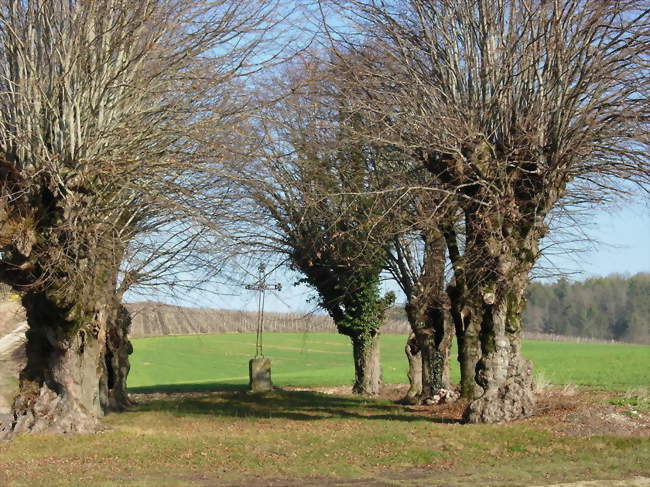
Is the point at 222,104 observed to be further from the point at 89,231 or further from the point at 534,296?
the point at 534,296

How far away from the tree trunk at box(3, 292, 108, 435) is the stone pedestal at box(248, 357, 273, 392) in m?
10.5

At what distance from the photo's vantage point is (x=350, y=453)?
1251 centimetres

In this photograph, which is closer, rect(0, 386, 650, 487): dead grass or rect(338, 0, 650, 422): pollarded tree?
rect(0, 386, 650, 487): dead grass

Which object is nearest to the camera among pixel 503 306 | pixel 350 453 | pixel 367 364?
pixel 350 453

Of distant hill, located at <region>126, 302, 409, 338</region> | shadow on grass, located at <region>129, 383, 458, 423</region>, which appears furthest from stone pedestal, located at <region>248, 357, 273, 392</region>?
distant hill, located at <region>126, 302, 409, 338</region>

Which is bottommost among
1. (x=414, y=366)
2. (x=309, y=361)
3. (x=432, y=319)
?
(x=309, y=361)

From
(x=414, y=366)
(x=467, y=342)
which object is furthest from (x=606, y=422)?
(x=414, y=366)

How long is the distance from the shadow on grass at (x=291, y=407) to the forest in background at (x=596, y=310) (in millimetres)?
69986

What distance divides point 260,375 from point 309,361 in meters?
34.0

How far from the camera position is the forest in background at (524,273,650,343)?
9162 cm

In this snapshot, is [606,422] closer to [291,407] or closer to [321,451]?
[321,451]

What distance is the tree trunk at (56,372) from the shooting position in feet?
50.3

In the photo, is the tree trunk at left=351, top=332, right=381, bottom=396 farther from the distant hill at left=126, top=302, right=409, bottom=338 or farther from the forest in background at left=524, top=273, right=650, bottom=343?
the forest in background at left=524, top=273, right=650, bottom=343

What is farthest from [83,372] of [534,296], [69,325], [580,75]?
[534,296]
